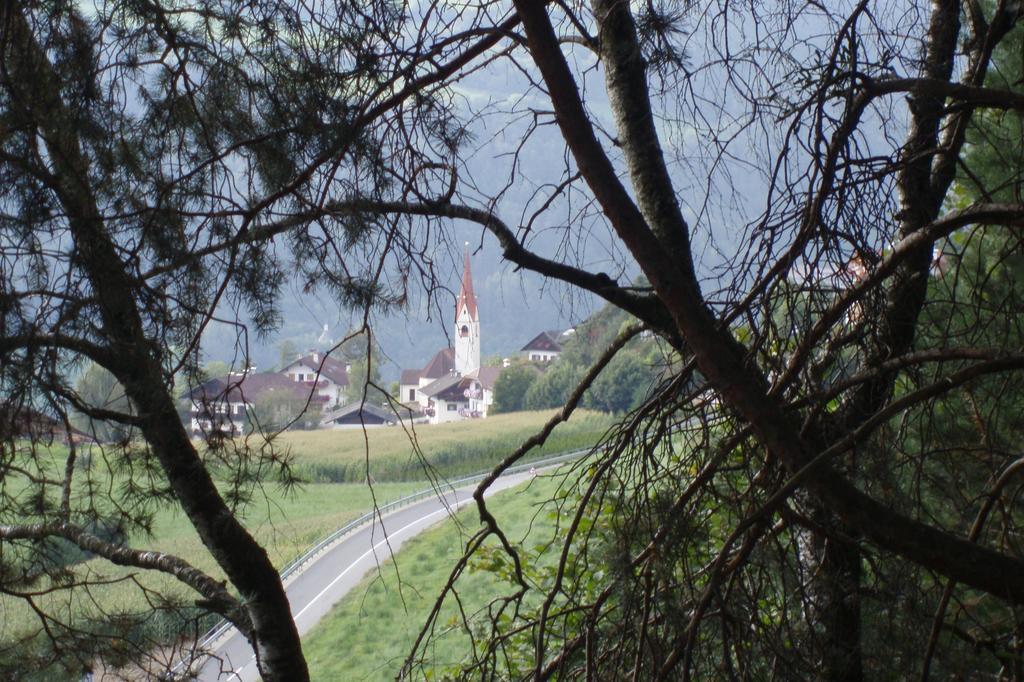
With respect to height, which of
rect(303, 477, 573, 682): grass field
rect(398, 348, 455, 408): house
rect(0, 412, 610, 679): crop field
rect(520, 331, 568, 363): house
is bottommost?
rect(303, 477, 573, 682): grass field

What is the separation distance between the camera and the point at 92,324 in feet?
6.24

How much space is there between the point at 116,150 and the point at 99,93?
17cm

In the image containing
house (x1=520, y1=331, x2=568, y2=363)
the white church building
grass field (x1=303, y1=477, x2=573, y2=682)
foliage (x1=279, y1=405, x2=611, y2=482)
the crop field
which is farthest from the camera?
house (x1=520, y1=331, x2=568, y2=363)

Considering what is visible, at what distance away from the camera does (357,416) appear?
206cm

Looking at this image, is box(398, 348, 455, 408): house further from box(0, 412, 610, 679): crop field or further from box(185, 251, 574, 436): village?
box(0, 412, 610, 679): crop field

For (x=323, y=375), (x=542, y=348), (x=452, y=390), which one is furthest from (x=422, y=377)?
(x=323, y=375)

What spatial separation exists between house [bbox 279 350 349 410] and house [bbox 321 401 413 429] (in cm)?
5

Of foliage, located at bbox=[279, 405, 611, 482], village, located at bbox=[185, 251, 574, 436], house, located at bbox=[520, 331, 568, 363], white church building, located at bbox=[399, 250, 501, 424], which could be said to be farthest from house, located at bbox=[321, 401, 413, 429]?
house, located at bbox=[520, 331, 568, 363]

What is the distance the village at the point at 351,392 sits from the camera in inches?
83.3

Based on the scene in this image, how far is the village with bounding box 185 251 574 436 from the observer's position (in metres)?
2.12

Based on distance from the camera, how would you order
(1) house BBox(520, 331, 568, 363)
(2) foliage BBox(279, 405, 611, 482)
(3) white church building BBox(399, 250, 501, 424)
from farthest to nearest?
1. (1) house BBox(520, 331, 568, 363)
2. (3) white church building BBox(399, 250, 501, 424)
3. (2) foliage BBox(279, 405, 611, 482)

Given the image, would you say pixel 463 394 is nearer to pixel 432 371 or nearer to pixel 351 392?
pixel 432 371

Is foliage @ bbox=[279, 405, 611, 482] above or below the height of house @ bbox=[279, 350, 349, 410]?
below

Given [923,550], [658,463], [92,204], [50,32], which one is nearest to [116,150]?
[92,204]
